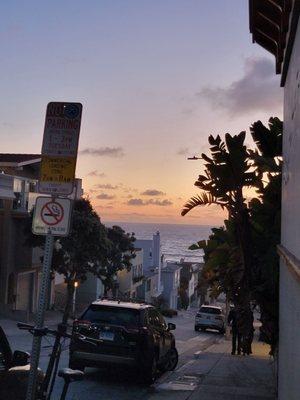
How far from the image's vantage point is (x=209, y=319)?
33.8 m

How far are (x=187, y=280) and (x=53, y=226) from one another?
249 ft

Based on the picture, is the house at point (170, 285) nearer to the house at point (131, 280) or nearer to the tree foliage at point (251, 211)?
the house at point (131, 280)

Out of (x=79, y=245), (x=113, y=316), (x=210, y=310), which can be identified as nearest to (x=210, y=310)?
(x=210, y=310)

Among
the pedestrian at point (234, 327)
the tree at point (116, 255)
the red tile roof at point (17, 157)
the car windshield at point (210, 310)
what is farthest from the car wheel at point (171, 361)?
the car windshield at point (210, 310)

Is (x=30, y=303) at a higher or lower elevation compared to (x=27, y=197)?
lower

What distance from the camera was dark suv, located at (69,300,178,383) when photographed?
11.1 metres

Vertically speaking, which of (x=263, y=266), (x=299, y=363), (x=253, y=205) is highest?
(x=253, y=205)

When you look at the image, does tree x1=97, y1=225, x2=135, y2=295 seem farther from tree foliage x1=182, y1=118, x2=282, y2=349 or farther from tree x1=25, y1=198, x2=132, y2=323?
tree foliage x1=182, y1=118, x2=282, y2=349

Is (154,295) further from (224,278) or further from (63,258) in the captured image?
(224,278)

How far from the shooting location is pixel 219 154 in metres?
→ 8.65

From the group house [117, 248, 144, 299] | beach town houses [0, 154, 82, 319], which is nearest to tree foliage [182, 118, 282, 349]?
beach town houses [0, 154, 82, 319]

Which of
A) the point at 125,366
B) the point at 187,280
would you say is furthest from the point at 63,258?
the point at 187,280

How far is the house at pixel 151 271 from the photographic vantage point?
57.7 meters

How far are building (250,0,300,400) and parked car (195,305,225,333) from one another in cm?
2683
